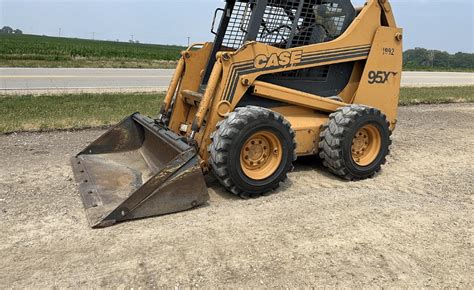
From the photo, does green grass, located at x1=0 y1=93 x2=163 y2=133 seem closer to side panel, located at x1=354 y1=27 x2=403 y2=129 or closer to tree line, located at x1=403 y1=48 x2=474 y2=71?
side panel, located at x1=354 y1=27 x2=403 y2=129

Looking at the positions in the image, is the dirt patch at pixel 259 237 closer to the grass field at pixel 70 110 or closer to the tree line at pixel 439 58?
the grass field at pixel 70 110

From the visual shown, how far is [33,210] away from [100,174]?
95cm

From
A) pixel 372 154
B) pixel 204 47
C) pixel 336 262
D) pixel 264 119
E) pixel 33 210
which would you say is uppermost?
pixel 204 47

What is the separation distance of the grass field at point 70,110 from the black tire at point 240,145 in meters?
4.24

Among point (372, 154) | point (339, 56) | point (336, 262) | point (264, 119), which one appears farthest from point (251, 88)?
point (336, 262)

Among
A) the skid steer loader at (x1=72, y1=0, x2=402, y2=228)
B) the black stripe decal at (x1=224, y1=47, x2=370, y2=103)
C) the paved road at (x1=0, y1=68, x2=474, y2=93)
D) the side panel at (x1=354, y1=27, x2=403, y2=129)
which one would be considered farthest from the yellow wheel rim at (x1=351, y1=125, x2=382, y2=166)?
the paved road at (x1=0, y1=68, x2=474, y2=93)

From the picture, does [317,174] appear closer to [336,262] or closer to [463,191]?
[463,191]

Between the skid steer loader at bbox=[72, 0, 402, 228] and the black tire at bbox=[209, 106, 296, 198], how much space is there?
11 millimetres

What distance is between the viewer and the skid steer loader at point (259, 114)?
14.7 ft

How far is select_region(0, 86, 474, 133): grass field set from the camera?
7914mm

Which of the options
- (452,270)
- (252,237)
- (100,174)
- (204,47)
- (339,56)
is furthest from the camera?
(204,47)

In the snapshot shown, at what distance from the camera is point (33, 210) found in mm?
4285

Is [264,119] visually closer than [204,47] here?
Yes

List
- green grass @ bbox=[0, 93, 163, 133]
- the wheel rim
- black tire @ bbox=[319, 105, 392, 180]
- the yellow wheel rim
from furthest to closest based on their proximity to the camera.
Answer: green grass @ bbox=[0, 93, 163, 133], the yellow wheel rim, black tire @ bbox=[319, 105, 392, 180], the wheel rim
